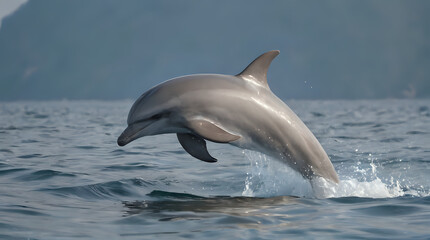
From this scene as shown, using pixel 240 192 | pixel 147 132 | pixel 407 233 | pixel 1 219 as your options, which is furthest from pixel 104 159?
pixel 407 233

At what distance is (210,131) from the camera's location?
687cm

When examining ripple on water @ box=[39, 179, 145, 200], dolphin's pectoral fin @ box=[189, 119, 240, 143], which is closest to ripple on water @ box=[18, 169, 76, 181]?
ripple on water @ box=[39, 179, 145, 200]

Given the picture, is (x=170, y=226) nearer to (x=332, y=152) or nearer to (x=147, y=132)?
(x=147, y=132)

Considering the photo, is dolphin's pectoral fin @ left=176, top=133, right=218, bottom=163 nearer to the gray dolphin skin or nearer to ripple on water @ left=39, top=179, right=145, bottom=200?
the gray dolphin skin

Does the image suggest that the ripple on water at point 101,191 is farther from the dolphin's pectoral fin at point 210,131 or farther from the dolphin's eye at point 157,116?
the dolphin's pectoral fin at point 210,131

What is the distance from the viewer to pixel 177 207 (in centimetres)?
703

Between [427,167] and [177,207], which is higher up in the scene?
[427,167]

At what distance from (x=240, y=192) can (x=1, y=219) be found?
3.35 meters

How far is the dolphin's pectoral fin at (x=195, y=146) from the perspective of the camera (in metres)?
7.38

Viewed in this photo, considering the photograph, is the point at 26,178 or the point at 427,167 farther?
the point at 427,167

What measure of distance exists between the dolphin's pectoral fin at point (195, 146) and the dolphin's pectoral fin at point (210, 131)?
17.3 inches

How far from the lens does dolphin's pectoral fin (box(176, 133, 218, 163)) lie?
738 cm

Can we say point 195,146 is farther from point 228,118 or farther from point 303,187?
point 303,187

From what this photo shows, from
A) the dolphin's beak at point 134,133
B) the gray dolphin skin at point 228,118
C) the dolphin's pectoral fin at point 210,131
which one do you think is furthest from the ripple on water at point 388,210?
the dolphin's beak at point 134,133
